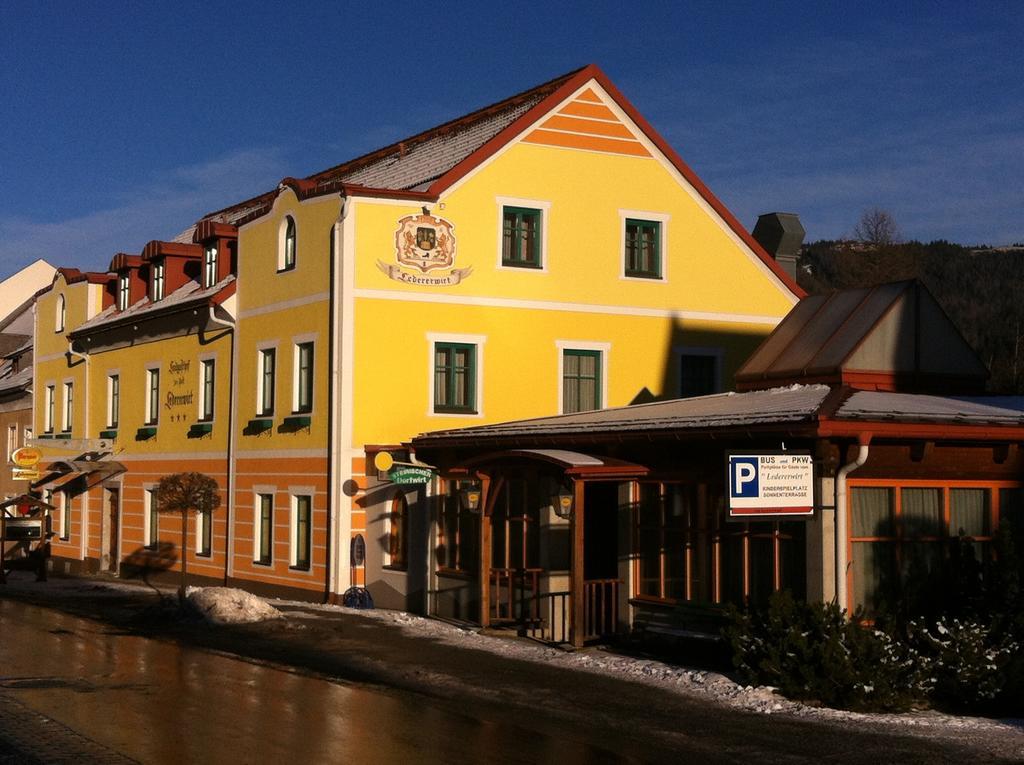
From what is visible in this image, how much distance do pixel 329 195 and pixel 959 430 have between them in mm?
14434

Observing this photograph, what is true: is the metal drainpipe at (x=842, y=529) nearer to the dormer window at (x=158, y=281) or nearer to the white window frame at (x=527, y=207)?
the white window frame at (x=527, y=207)

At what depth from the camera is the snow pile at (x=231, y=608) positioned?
23547 millimetres

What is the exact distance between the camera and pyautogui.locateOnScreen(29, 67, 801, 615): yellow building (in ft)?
88.9

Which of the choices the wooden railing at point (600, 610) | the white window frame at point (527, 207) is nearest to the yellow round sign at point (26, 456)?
the white window frame at point (527, 207)

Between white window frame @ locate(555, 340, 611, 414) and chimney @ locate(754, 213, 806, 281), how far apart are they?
854cm

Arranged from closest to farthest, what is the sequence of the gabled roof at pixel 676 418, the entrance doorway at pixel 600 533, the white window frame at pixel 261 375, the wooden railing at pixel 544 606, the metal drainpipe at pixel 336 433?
the gabled roof at pixel 676 418 → the wooden railing at pixel 544 606 → the entrance doorway at pixel 600 533 → the metal drainpipe at pixel 336 433 → the white window frame at pixel 261 375

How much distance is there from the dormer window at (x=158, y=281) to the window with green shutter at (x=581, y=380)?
1230 cm

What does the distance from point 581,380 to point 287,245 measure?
22.1ft

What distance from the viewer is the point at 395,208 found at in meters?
27.6

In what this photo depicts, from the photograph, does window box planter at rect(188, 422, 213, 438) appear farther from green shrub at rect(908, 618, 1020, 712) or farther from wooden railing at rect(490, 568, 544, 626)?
green shrub at rect(908, 618, 1020, 712)

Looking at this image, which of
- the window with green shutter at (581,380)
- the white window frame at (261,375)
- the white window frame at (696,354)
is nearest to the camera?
the window with green shutter at (581,380)

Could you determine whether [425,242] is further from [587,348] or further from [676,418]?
[676,418]

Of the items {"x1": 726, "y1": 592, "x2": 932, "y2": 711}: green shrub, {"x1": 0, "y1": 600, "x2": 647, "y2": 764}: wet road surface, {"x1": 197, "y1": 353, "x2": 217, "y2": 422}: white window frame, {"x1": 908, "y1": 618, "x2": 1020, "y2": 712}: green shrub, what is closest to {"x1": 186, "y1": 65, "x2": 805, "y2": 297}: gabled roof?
{"x1": 197, "y1": 353, "x2": 217, "y2": 422}: white window frame

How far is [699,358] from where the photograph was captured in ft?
103
